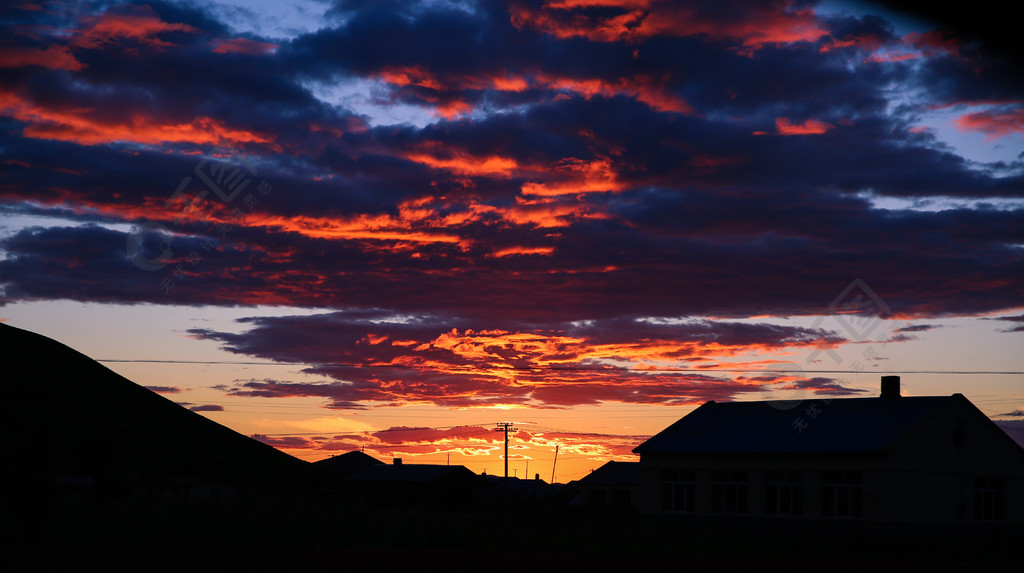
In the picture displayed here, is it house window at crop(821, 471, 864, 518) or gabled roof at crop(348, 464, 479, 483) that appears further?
gabled roof at crop(348, 464, 479, 483)

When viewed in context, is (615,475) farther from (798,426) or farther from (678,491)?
(798,426)

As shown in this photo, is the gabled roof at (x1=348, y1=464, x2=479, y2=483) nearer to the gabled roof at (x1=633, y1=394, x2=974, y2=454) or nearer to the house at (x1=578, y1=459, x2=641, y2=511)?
the house at (x1=578, y1=459, x2=641, y2=511)

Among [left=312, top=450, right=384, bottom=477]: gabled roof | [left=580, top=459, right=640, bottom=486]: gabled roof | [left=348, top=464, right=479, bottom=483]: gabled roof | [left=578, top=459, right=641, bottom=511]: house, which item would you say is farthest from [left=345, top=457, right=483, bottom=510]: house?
[left=312, top=450, right=384, bottom=477]: gabled roof

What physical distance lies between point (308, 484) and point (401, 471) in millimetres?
17892

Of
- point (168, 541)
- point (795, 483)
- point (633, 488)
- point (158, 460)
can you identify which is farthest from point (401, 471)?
point (158, 460)

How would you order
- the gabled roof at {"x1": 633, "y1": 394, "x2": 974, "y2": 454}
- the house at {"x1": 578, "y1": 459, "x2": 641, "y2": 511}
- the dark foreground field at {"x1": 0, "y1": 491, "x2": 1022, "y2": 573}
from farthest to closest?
the house at {"x1": 578, "y1": 459, "x2": 641, "y2": 511}, the gabled roof at {"x1": 633, "y1": 394, "x2": 974, "y2": 454}, the dark foreground field at {"x1": 0, "y1": 491, "x2": 1022, "y2": 573}

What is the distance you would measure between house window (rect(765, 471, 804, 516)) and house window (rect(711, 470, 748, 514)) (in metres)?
1.42

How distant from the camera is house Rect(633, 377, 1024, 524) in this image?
41594 millimetres

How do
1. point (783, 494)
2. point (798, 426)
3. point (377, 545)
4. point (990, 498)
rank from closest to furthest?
point (377, 545) → point (783, 494) → point (990, 498) → point (798, 426)

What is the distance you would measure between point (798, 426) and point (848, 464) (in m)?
4.42

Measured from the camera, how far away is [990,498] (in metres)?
44.9

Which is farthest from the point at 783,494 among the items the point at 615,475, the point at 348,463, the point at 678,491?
the point at 348,463

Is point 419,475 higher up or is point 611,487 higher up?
point 419,475

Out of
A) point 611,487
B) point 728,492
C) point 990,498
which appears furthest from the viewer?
point 611,487
